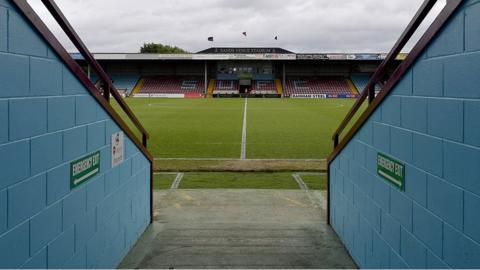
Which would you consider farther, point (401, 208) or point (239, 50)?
point (239, 50)

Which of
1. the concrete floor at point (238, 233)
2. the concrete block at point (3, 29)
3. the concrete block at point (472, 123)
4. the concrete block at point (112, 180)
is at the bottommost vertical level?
the concrete floor at point (238, 233)

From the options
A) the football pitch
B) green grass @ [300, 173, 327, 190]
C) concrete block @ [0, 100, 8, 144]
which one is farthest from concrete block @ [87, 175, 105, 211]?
the football pitch

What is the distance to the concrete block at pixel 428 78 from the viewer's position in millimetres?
3305

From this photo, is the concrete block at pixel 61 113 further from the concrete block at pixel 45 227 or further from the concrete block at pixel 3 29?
the concrete block at pixel 3 29

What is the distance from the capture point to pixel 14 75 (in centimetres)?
307

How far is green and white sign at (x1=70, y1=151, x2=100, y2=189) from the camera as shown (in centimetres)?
404

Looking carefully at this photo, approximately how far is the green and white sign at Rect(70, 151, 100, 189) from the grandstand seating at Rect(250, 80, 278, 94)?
191ft

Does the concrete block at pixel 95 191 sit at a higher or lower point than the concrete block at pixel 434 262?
higher

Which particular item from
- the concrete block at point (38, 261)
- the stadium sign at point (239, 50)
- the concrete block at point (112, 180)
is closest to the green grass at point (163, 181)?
the concrete block at point (112, 180)

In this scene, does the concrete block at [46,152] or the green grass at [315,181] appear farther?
the green grass at [315,181]

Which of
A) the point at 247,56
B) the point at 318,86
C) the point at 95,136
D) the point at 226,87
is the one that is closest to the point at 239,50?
the point at 247,56

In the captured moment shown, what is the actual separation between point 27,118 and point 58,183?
26.8 inches

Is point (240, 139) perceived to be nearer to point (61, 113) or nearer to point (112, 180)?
point (112, 180)

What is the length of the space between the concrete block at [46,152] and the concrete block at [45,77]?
31 centimetres
